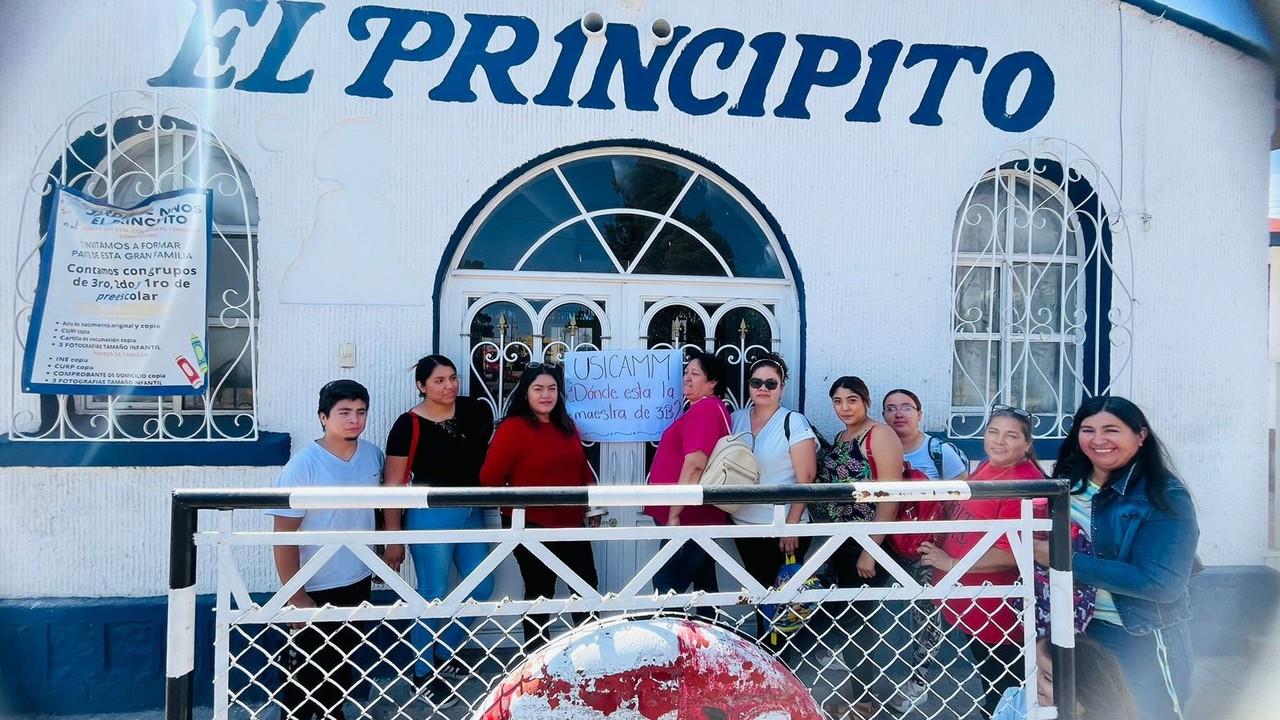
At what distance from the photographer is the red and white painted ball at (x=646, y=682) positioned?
1.44m

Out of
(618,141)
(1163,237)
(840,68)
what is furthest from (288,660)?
(1163,237)

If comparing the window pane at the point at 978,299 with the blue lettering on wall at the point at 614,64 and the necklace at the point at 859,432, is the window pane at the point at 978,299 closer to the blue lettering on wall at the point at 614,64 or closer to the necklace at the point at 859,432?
the blue lettering on wall at the point at 614,64

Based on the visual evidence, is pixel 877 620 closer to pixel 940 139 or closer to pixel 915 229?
pixel 915 229

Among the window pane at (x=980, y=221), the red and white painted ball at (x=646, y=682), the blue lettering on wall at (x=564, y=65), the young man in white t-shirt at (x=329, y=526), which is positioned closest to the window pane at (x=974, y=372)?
the window pane at (x=980, y=221)

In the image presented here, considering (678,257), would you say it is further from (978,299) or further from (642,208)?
(978,299)

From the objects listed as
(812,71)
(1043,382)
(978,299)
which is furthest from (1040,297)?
(812,71)

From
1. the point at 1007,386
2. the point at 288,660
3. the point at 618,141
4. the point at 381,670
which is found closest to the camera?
the point at 288,660

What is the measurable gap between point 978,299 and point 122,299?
15.2 feet

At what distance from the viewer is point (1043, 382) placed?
420cm

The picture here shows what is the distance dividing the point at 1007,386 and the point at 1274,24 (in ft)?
8.83

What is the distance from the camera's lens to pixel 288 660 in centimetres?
291

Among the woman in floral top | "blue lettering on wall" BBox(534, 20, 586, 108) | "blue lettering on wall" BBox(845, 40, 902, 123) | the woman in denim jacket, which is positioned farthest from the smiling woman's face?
"blue lettering on wall" BBox(534, 20, 586, 108)

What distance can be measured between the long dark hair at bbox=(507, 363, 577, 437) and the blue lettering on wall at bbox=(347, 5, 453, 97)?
5.48 ft

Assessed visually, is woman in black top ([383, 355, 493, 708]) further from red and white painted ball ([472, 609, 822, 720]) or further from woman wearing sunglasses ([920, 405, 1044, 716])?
woman wearing sunglasses ([920, 405, 1044, 716])
